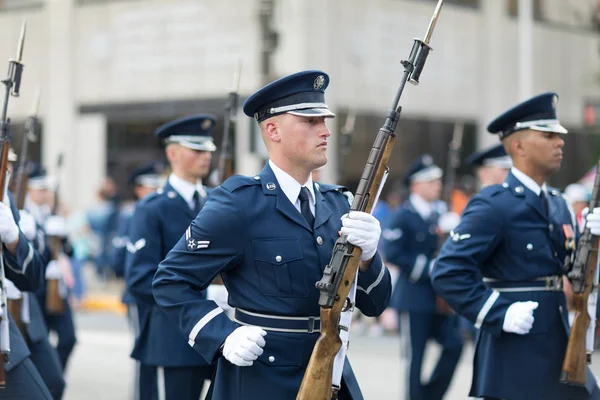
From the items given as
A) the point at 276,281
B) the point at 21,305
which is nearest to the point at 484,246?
the point at 276,281

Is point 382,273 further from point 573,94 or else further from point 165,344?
point 573,94

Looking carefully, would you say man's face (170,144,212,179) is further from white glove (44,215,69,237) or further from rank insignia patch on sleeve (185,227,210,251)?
white glove (44,215,69,237)

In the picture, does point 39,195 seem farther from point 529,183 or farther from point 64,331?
point 529,183

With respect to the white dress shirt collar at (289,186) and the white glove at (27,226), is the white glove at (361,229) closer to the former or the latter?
the white dress shirt collar at (289,186)

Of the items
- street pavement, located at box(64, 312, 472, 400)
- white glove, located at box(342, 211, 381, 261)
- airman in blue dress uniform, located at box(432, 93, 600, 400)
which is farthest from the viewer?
street pavement, located at box(64, 312, 472, 400)

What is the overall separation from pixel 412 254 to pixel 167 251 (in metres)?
3.08

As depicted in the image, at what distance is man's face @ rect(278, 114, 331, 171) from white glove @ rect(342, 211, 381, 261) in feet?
0.94

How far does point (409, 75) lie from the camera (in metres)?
4.16

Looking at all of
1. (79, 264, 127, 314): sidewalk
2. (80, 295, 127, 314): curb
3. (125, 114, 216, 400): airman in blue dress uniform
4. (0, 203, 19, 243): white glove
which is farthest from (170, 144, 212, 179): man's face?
(80, 295, 127, 314): curb

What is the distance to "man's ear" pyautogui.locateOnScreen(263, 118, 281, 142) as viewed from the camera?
4.17 m

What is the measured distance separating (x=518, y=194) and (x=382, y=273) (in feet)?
4.64

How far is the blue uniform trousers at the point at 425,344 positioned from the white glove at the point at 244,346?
4.47m

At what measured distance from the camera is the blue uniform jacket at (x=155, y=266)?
241 inches

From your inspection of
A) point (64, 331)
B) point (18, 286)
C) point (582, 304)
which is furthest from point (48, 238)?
point (582, 304)
